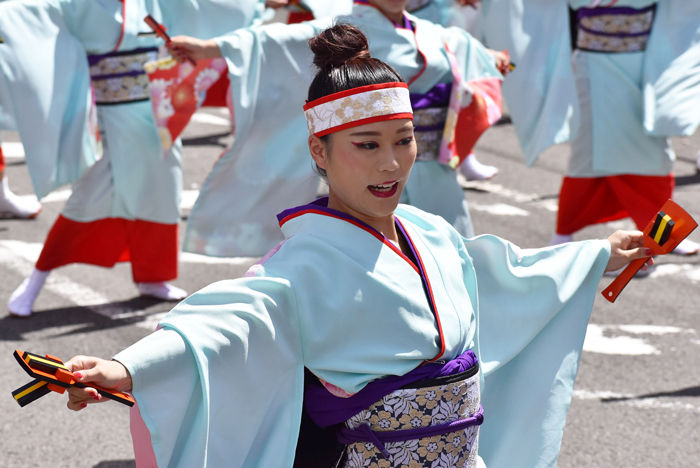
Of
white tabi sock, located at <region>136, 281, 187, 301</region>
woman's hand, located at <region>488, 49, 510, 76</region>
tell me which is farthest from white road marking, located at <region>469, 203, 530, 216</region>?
white tabi sock, located at <region>136, 281, 187, 301</region>

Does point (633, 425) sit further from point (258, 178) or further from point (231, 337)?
point (231, 337)

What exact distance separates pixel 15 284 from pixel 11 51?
4.06 feet

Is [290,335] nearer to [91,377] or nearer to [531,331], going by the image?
[91,377]

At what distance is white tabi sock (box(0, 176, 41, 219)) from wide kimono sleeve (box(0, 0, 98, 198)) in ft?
5.79

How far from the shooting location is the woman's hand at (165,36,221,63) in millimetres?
3393

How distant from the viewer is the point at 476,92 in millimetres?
3543

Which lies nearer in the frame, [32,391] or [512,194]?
[32,391]

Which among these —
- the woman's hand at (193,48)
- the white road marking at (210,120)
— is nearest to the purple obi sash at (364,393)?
the woman's hand at (193,48)

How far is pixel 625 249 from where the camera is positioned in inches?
86.5

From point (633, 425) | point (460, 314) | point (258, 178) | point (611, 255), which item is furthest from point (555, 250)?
point (258, 178)

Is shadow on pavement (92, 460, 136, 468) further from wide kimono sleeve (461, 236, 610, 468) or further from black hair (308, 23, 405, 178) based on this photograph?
black hair (308, 23, 405, 178)

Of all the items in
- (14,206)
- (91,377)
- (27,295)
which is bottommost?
(14,206)

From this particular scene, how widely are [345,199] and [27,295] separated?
9.03 ft

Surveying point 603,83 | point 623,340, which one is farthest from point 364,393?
point 603,83
